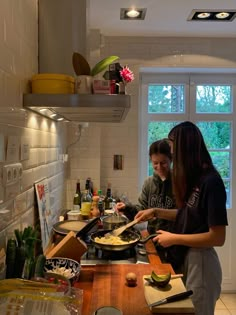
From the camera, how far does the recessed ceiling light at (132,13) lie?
2601 mm

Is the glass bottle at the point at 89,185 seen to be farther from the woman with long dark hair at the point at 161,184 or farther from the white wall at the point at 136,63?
the woman with long dark hair at the point at 161,184

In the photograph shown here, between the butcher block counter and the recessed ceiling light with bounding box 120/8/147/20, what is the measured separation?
6.39 feet

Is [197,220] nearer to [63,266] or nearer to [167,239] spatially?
[167,239]

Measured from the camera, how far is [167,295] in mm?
1240

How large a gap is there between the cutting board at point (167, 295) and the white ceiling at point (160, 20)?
2.03 m

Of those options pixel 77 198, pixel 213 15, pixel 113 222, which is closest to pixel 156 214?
pixel 113 222

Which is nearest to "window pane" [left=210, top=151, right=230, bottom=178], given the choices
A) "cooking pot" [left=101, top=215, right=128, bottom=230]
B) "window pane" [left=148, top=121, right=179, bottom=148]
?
"window pane" [left=148, top=121, right=179, bottom=148]

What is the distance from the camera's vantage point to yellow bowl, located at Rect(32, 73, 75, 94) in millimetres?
1396

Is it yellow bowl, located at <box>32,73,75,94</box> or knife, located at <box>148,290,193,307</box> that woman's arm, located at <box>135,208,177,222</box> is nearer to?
knife, located at <box>148,290,193,307</box>

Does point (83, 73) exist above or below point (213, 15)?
below

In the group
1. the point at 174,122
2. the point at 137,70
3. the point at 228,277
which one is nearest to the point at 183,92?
the point at 174,122

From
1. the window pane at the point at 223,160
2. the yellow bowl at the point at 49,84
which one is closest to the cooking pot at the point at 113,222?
the yellow bowl at the point at 49,84

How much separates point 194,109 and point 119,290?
2.55 m

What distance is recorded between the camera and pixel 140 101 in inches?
135
